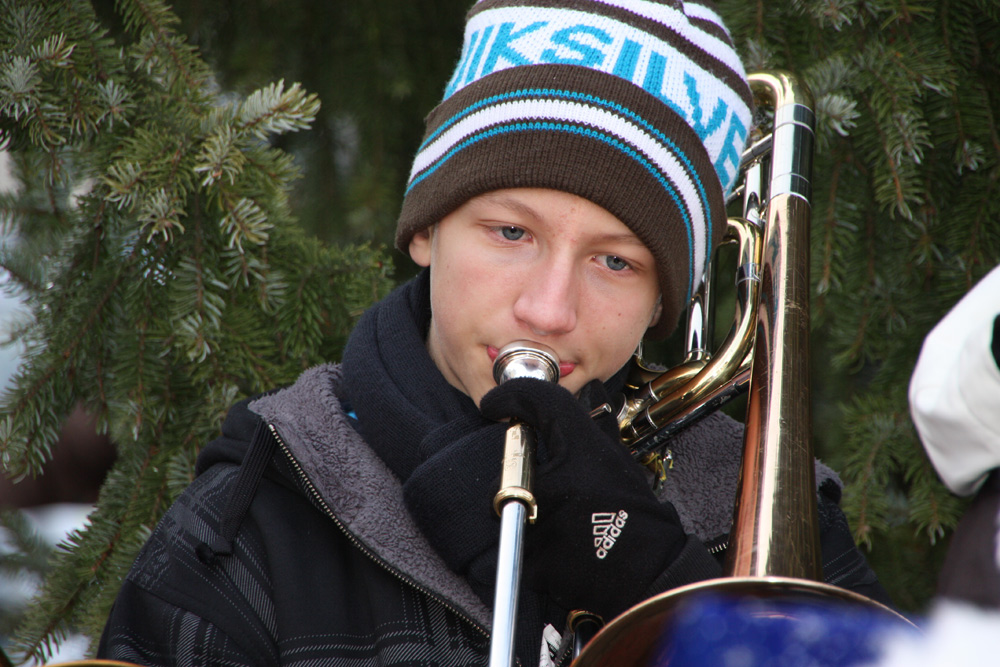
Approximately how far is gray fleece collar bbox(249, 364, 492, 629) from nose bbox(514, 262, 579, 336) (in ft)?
0.97

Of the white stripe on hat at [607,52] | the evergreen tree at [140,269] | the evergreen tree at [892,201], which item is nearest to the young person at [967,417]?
the white stripe on hat at [607,52]

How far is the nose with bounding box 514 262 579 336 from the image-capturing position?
4.30 feet

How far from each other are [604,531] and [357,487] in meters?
0.34

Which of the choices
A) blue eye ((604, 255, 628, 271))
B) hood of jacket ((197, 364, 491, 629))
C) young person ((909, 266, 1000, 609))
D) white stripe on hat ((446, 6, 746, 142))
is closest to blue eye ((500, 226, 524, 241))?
blue eye ((604, 255, 628, 271))

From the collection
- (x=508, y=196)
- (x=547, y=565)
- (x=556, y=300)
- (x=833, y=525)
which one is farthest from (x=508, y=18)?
(x=833, y=525)

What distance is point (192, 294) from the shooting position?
1.65 m

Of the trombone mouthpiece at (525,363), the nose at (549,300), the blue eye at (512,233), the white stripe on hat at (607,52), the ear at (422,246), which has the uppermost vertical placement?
the white stripe on hat at (607,52)

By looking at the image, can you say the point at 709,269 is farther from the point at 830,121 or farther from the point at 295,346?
the point at 295,346

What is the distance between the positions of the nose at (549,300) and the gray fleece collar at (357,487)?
0.30m

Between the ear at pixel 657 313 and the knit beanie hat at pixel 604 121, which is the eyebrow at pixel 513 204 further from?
A: the ear at pixel 657 313

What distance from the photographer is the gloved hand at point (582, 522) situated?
4.00 feet

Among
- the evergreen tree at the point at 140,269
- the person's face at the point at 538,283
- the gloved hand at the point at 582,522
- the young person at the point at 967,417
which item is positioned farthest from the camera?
the evergreen tree at the point at 140,269

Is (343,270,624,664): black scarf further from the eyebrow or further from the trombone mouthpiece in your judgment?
the eyebrow

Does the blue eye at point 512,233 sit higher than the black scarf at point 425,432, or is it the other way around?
the blue eye at point 512,233
